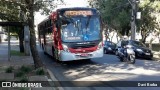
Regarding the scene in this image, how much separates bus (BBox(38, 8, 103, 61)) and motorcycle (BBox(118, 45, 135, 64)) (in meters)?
2.15

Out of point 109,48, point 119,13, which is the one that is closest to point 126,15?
point 119,13

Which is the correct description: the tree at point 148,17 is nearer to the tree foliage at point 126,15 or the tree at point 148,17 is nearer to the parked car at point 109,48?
the tree foliage at point 126,15

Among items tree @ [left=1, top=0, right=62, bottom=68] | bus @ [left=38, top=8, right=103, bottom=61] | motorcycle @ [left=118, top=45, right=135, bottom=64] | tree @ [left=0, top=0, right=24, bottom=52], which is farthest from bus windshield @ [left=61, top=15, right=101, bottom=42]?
tree @ [left=0, top=0, right=24, bottom=52]

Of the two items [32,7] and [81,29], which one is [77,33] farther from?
[32,7]

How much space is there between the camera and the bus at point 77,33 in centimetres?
1989

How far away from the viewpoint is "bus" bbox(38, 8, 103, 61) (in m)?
19.9

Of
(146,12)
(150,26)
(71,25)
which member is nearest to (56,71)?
(71,25)

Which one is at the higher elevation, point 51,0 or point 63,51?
point 51,0

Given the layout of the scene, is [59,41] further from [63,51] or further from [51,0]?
[51,0]

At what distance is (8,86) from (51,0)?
708 centimetres

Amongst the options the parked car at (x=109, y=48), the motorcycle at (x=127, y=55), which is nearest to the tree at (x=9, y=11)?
the motorcycle at (x=127, y=55)

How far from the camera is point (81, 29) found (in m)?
20.1

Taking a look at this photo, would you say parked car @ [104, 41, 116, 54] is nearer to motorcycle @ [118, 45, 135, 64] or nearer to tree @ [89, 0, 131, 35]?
tree @ [89, 0, 131, 35]

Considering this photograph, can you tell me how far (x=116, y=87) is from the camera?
42.1 ft
